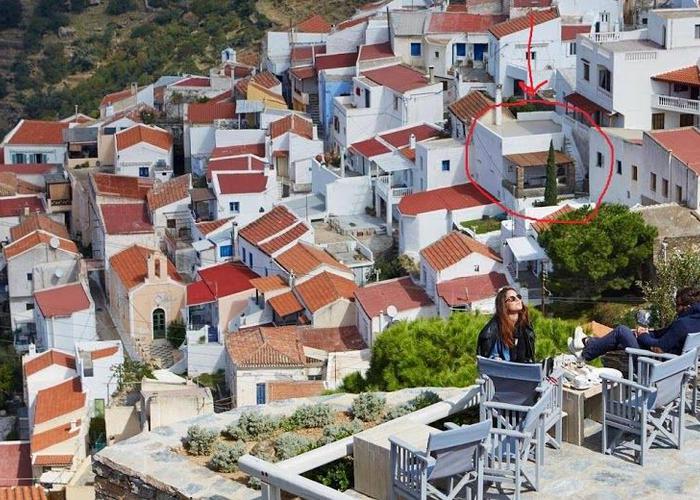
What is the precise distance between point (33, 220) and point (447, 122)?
1136 cm

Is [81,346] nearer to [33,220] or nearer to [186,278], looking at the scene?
[186,278]

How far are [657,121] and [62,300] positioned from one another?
13.9 metres

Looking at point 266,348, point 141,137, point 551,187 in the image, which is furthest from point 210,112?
point 266,348

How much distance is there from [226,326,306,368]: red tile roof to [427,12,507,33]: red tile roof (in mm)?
15002

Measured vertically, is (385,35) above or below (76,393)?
above

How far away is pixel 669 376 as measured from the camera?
8.94 meters

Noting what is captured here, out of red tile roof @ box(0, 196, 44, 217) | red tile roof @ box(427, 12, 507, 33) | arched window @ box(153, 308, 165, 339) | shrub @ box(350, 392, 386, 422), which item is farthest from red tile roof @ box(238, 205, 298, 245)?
shrub @ box(350, 392, 386, 422)

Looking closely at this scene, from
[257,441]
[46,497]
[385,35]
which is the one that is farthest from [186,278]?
[257,441]

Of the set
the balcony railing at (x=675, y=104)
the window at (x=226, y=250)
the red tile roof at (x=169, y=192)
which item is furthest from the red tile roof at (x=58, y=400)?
the balcony railing at (x=675, y=104)

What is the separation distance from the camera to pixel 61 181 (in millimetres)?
44750

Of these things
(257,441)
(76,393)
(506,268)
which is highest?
(257,441)

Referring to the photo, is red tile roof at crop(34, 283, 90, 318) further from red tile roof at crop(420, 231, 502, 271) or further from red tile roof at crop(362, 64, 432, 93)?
red tile roof at crop(362, 64, 432, 93)

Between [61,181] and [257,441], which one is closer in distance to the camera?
[257,441]

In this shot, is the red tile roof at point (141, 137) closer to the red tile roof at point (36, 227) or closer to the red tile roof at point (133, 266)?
the red tile roof at point (36, 227)
